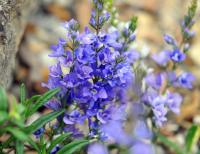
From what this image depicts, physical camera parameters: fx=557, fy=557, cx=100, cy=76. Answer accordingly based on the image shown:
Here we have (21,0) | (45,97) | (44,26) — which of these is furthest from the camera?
(44,26)

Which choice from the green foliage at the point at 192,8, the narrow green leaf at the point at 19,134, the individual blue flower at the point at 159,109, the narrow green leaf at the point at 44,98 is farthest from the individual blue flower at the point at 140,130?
the narrow green leaf at the point at 19,134

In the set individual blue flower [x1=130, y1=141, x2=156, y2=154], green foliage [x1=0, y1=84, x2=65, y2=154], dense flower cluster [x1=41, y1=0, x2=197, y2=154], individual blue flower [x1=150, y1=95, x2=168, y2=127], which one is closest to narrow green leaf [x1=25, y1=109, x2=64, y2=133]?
green foliage [x1=0, y1=84, x2=65, y2=154]

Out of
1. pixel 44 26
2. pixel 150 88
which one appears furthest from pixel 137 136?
pixel 44 26

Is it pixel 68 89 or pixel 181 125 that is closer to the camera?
pixel 68 89

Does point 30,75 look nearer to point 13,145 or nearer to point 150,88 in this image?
point 150,88

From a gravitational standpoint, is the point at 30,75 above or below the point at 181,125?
above
